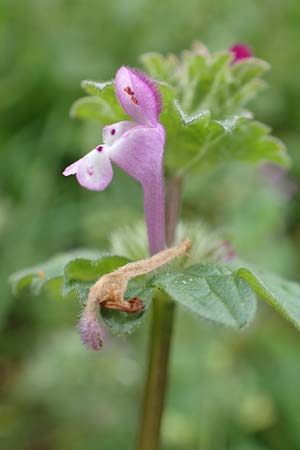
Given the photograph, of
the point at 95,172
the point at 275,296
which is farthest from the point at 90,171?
the point at 275,296

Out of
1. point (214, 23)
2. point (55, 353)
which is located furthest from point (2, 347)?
point (214, 23)

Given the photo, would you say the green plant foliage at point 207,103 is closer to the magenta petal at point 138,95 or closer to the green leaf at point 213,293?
the magenta petal at point 138,95

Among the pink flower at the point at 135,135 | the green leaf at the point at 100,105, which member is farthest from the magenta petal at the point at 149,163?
the green leaf at the point at 100,105

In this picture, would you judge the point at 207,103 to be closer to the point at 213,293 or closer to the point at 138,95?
the point at 138,95

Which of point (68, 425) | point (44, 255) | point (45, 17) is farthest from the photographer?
point (45, 17)

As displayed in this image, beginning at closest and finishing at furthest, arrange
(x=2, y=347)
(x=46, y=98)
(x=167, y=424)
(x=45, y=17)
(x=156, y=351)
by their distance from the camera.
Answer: (x=156, y=351) < (x=167, y=424) < (x=2, y=347) < (x=46, y=98) < (x=45, y=17)

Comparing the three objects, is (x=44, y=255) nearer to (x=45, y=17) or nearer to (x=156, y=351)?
(x=45, y=17)
